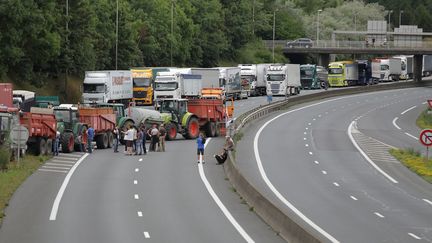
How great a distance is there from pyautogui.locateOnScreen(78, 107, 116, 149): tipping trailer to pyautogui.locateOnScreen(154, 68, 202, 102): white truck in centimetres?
2979

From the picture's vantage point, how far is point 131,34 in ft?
339

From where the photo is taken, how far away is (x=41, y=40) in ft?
260

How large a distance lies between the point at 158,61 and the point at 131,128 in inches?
2858

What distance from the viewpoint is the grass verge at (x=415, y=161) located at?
47.8 meters

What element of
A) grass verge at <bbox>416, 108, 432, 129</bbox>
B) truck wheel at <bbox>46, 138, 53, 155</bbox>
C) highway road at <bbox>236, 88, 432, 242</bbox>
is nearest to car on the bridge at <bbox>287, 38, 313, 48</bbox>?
highway road at <bbox>236, 88, 432, 242</bbox>

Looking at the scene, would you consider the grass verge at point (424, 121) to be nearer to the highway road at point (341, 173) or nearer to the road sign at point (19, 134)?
the highway road at point (341, 173)

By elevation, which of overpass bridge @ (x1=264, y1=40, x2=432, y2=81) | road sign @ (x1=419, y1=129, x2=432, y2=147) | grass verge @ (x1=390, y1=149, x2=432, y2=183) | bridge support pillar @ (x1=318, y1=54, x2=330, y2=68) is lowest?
grass verge @ (x1=390, y1=149, x2=432, y2=183)

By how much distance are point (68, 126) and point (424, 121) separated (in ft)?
141

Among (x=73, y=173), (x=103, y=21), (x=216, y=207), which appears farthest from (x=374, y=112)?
(x=216, y=207)

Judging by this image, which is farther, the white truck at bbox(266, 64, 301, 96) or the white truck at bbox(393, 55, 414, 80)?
the white truck at bbox(393, 55, 414, 80)

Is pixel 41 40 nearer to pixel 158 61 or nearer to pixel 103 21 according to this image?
pixel 103 21

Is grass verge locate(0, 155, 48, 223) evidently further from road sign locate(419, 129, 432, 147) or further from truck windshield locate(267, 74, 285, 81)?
truck windshield locate(267, 74, 285, 81)

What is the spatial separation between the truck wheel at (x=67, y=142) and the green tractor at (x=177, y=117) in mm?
8609

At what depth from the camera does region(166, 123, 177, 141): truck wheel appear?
180 ft
